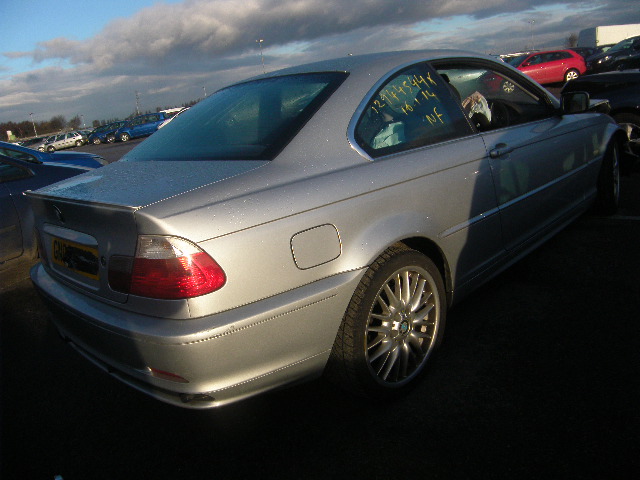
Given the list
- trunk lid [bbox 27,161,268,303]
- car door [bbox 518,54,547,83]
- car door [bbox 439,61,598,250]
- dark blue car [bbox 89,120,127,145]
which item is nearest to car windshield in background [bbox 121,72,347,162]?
trunk lid [bbox 27,161,268,303]

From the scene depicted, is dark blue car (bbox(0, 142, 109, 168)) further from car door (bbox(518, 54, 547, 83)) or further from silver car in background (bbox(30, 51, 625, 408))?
car door (bbox(518, 54, 547, 83))

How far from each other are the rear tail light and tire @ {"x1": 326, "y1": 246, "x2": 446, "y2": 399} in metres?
0.62

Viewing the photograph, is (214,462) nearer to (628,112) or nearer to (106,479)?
(106,479)

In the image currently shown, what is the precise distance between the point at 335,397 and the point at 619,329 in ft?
5.02

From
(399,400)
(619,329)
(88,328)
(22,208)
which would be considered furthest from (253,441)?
(22,208)

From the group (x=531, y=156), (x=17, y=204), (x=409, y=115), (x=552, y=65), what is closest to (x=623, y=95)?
(x=531, y=156)

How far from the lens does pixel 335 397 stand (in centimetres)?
239

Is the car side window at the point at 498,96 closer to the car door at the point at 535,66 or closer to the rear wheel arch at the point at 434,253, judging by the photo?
the rear wheel arch at the point at 434,253

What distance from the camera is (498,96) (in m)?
3.54

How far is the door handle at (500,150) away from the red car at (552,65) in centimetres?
2162

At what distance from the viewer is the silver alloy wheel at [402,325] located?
220 centimetres

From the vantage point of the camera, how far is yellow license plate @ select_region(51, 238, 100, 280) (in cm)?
198

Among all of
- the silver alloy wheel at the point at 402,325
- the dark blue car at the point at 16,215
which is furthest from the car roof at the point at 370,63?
the dark blue car at the point at 16,215

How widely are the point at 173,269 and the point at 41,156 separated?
535 centimetres
